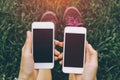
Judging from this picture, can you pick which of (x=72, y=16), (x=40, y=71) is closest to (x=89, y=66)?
(x=40, y=71)

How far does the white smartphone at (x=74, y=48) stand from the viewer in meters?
4.86

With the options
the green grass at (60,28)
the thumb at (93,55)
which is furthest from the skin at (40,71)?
the green grass at (60,28)

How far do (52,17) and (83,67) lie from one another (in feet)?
1.78

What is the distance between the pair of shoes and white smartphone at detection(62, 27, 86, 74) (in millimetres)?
116

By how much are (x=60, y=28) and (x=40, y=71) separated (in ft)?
1.64

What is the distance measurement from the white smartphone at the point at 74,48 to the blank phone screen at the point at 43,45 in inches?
5.3

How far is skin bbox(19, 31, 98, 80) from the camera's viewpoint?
4.68 meters

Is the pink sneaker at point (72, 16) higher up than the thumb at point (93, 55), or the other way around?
the pink sneaker at point (72, 16)

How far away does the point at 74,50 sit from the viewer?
488cm

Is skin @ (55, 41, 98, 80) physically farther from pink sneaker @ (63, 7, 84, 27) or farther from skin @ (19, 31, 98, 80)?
pink sneaker @ (63, 7, 84, 27)

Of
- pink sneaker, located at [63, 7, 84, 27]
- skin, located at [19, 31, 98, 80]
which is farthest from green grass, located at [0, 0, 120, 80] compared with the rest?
skin, located at [19, 31, 98, 80]

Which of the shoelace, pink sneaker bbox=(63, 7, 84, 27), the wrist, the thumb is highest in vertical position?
pink sneaker bbox=(63, 7, 84, 27)

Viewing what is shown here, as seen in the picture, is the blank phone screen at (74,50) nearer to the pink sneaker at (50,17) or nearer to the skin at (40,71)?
the skin at (40,71)

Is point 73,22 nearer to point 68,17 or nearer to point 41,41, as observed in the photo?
point 68,17
